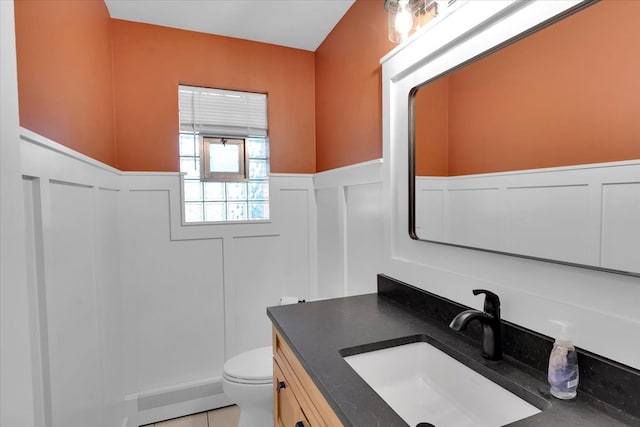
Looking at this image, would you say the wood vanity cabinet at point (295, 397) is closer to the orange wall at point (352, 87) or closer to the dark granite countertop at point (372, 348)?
the dark granite countertop at point (372, 348)

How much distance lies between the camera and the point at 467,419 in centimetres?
88

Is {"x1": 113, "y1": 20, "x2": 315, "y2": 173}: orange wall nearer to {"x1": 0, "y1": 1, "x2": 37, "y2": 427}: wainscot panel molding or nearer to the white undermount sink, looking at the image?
{"x1": 0, "y1": 1, "x2": 37, "y2": 427}: wainscot panel molding

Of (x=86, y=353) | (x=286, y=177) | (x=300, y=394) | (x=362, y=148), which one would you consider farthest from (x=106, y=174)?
(x=300, y=394)

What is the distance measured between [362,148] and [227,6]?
3.87 feet

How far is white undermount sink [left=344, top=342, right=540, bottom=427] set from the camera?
821 millimetres

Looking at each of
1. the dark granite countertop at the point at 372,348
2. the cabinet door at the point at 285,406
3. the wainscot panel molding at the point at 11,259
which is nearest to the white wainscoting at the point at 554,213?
the dark granite countertop at the point at 372,348

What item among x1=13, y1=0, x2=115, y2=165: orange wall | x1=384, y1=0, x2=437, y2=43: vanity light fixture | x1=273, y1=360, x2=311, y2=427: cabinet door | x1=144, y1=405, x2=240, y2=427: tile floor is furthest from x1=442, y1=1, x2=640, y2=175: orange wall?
x1=144, y1=405, x2=240, y2=427: tile floor

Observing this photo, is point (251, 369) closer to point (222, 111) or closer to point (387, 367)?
point (387, 367)

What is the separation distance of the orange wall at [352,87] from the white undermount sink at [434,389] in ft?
3.19

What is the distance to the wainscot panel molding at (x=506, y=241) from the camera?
71 cm

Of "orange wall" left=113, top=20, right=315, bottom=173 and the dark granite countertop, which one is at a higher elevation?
"orange wall" left=113, top=20, right=315, bottom=173

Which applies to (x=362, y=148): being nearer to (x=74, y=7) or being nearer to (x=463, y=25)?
(x=463, y=25)

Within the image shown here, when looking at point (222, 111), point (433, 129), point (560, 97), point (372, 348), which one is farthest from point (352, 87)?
point (372, 348)

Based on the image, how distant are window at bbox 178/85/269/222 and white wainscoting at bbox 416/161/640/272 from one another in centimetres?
161
